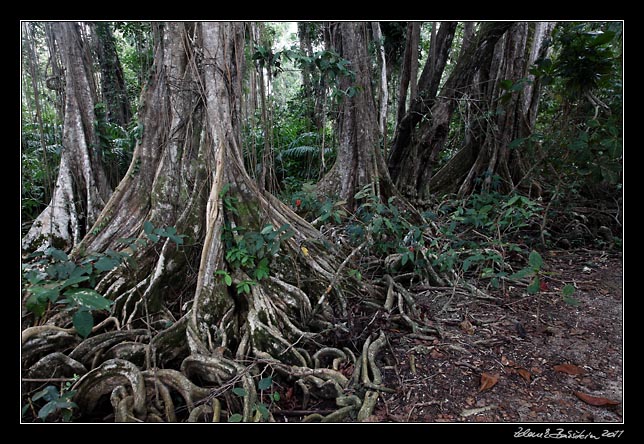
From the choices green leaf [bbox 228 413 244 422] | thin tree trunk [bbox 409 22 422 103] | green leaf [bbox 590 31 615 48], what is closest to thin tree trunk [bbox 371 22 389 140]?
thin tree trunk [bbox 409 22 422 103]

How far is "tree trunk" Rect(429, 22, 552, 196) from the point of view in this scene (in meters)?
5.04

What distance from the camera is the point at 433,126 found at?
4715 mm

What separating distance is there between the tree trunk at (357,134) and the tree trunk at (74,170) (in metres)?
2.43

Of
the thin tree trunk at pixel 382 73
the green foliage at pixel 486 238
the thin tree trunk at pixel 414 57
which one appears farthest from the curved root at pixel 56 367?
the thin tree trunk at pixel 382 73

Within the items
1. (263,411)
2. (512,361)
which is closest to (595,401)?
(512,361)

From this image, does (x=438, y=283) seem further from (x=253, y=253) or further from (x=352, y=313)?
(x=253, y=253)

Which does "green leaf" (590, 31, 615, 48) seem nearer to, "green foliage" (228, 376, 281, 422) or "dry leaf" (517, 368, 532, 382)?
"dry leaf" (517, 368, 532, 382)

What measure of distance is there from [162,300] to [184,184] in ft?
2.90

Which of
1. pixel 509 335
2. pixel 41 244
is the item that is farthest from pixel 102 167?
pixel 509 335

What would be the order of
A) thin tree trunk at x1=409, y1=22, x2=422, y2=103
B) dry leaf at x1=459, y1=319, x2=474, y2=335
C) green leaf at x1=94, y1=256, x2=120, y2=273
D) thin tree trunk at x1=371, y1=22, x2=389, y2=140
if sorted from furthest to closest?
1. thin tree trunk at x1=371, y1=22, x2=389, y2=140
2. thin tree trunk at x1=409, y1=22, x2=422, y2=103
3. dry leaf at x1=459, y1=319, x2=474, y2=335
4. green leaf at x1=94, y1=256, x2=120, y2=273

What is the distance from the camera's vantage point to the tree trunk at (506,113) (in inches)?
198

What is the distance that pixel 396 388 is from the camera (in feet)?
7.50

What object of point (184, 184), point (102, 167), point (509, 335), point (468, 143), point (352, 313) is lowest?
point (509, 335)

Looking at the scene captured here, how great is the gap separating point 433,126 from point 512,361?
10.0 feet
